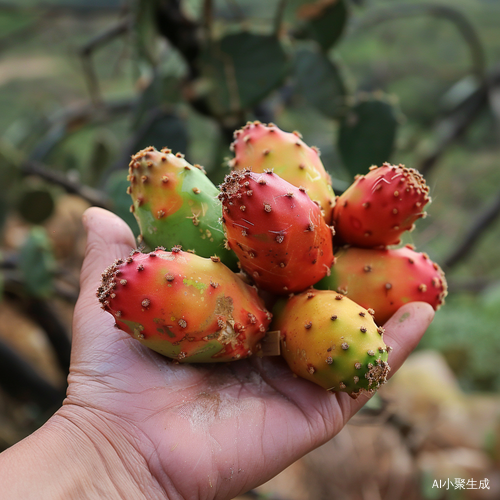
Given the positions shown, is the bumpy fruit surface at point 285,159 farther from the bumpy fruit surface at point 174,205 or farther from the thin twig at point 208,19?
the thin twig at point 208,19

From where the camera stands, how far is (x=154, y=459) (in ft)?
2.34

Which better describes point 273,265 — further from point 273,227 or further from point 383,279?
point 383,279

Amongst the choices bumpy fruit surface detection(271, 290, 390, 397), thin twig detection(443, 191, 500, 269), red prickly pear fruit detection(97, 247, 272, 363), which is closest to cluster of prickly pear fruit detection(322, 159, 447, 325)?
bumpy fruit surface detection(271, 290, 390, 397)

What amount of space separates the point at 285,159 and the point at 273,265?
0.22 m

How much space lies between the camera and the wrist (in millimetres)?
638

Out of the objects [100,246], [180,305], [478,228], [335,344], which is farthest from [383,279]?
[478,228]

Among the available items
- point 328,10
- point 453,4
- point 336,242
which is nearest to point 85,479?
point 336,242

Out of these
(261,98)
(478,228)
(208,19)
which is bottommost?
(478,228)

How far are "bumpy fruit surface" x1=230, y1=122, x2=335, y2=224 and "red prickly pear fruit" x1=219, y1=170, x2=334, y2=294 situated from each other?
107 millimetres

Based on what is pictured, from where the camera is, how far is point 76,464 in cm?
68

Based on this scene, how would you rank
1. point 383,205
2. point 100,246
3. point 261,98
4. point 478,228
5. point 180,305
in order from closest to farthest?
point 180,305 < point 383,205 < point 100,246 < point 261,98 < point 478,228

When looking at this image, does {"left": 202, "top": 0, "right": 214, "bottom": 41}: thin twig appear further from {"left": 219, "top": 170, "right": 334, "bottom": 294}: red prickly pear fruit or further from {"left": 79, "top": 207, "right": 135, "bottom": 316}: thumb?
{"left": 219, "top": 170, "right": 334, "bottom": 294}: red prickly pear fruit

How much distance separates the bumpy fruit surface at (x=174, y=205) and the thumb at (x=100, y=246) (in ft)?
0.52

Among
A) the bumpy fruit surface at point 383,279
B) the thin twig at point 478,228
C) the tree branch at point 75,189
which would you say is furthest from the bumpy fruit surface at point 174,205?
the thin twig at point 478,228
